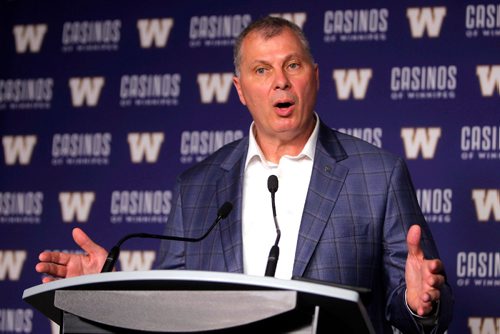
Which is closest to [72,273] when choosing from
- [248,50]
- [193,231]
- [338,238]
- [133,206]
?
[193,231]

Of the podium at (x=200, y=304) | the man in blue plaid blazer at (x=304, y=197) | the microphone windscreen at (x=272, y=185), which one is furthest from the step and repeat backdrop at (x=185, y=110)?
the podium at (x=200, y=304)

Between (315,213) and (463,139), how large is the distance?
148 cm

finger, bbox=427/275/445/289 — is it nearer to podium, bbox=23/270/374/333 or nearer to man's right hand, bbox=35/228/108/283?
podium, bbox=23/270/374/333

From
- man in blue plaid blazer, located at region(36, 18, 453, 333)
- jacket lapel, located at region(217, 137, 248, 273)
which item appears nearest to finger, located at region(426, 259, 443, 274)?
man in blue plaid blazer, located at region(36, 18, 453, 333)

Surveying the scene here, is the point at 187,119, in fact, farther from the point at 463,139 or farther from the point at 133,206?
the point at 463,139

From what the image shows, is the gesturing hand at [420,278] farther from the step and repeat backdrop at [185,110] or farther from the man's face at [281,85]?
the step and repeat backdrop at [185,110]

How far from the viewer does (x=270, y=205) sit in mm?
2975

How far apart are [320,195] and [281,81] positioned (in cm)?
44

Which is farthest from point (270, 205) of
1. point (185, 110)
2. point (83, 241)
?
point (185, 110)

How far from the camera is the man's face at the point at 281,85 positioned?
9.92ft

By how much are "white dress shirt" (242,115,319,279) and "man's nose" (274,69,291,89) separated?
20cm

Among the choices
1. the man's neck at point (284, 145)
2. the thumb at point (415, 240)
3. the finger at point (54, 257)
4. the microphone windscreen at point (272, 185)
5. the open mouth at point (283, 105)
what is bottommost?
the finger at point (54, 257)

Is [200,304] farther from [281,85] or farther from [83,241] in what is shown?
[281,85]

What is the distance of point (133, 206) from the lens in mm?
4512
